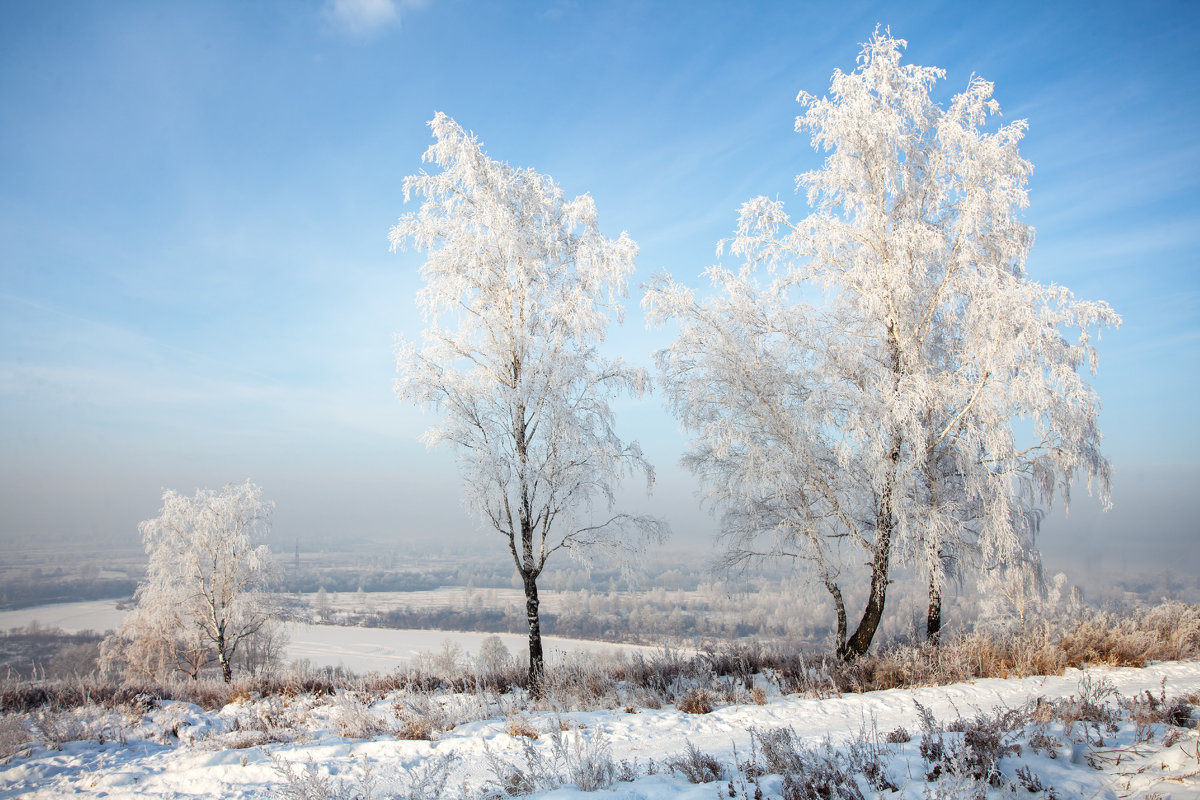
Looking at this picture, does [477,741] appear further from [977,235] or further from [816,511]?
[977,235]

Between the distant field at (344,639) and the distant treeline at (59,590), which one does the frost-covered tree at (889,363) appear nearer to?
the distant field at (344,639)

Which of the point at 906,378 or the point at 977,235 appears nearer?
the point at 906,378

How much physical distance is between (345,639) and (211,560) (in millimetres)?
38823

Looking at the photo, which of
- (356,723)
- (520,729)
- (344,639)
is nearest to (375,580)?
(344,639)

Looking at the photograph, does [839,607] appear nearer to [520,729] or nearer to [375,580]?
[520,729]

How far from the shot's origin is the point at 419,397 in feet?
33.2

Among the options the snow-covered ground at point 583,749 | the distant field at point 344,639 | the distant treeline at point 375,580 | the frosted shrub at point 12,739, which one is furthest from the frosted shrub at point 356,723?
the distant treeline at point 375,580

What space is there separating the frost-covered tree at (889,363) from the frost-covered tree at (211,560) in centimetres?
2004

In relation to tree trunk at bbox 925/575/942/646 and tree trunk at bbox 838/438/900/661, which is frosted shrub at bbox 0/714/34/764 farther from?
tree trunk at bbox 925/575/942/646

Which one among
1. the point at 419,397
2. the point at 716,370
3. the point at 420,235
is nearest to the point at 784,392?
the point at 716,370

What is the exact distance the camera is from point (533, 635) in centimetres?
1005

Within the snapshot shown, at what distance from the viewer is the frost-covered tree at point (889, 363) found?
31.9 feet

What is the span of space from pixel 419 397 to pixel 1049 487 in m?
12.1

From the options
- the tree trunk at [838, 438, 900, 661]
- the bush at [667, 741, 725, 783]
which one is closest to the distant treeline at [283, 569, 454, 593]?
the tree trunk at [838, 438, 900, 661]
